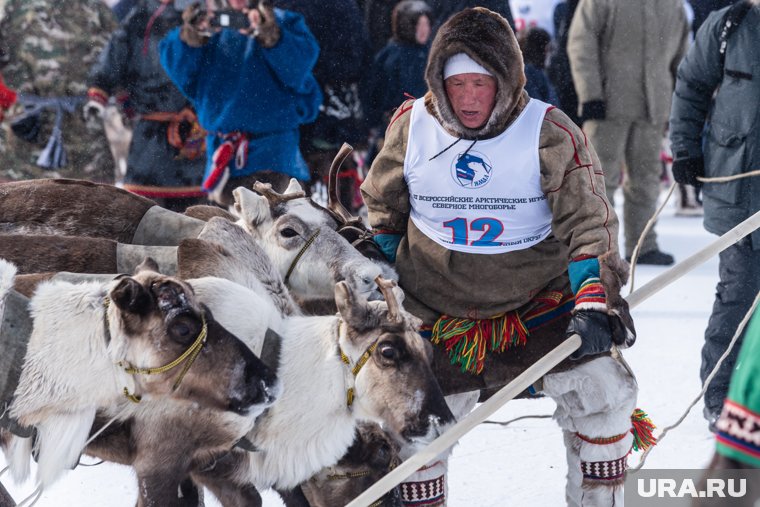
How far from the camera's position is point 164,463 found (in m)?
2.85

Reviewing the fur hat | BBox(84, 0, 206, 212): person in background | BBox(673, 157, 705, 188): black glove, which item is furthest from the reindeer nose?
the fur hat

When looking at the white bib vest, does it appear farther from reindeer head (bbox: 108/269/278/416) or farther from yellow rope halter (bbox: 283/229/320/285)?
reindeer head (bbox: 108/269/278/416)

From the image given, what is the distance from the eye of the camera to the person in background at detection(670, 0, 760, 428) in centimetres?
448

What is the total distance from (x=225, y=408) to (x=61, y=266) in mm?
744

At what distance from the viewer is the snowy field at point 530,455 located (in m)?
4.16

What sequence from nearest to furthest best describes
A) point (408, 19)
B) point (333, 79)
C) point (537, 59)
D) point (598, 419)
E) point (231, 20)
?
point (598, 419) < point (231, 20) < point (333, 79) < point (408, 19) < point (537, 59)

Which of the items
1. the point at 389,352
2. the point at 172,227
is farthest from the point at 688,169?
the point at 172,227

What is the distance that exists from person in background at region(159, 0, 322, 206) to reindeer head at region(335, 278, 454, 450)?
316 centimetres

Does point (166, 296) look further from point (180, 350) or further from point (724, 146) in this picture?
point (724, 146)

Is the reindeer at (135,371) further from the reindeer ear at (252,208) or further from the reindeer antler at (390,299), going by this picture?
the reindeer ear at (252,208)

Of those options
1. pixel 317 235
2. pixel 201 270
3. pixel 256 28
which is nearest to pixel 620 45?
pixel 256 28

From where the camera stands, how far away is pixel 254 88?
243 inches

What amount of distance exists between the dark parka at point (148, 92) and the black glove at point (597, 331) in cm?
408

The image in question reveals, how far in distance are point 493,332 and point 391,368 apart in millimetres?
483
